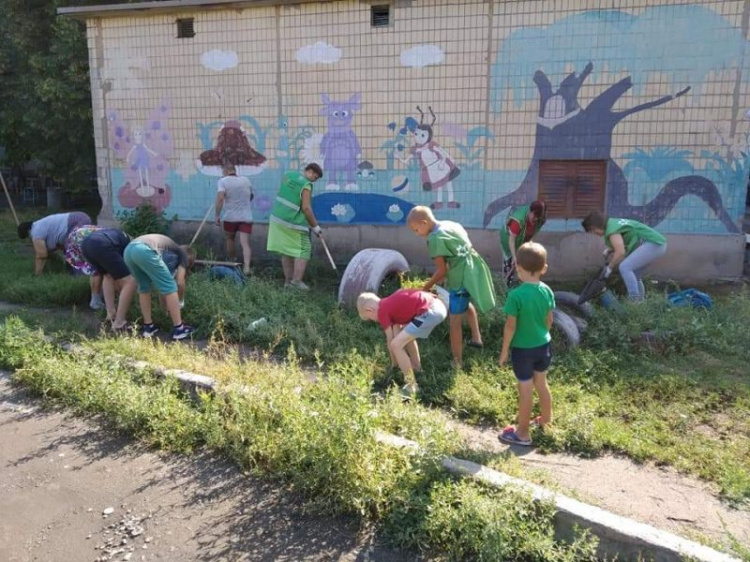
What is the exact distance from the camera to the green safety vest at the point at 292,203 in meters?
7.61

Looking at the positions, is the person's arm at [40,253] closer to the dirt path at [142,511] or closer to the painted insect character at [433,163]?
the dirt path at [142,511]

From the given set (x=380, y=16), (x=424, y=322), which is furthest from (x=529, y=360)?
(x=380, y=16)

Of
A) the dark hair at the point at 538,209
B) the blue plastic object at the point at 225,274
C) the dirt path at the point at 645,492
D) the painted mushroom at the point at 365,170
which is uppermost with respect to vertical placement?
the painted mushroom at the point at 365,170

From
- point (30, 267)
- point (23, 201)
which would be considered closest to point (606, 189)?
point (30, 267)

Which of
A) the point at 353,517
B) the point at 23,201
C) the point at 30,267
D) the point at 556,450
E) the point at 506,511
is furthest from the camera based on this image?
the point at 23,201

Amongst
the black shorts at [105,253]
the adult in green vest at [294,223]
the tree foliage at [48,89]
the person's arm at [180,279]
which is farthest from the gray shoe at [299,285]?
the tree foliage at [48,89]

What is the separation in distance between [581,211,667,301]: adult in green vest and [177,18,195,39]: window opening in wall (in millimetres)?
6438

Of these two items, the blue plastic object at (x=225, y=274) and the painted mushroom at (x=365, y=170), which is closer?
the blue plastic object at (x=225, y=274)

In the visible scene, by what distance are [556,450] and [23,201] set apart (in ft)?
63.8

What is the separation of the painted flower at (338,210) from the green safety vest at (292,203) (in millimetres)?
1383

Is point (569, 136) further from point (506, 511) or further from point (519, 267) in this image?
point (506, 511)

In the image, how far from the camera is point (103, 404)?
454cm

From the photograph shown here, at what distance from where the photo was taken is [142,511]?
345 cm

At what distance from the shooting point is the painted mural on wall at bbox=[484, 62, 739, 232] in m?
7.83
